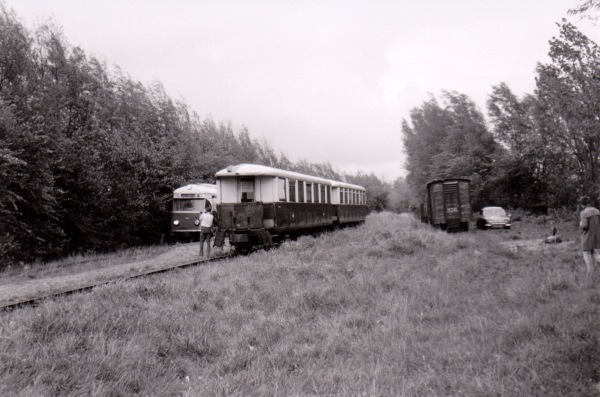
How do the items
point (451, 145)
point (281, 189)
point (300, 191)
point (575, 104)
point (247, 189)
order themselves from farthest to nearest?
1. point (451, 145)
2. point (575, 104)
3. point (300, 191)
4. point (281, 189)
5. point (247, 189)

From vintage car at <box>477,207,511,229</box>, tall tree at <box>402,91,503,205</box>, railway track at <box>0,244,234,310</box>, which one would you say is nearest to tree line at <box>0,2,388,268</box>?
railway track at <box>0,244,234,310</box>

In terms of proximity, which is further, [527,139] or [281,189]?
[527,139]

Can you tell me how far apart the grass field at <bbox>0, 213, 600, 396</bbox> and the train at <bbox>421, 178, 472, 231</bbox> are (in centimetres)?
1493

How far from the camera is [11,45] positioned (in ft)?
54.6

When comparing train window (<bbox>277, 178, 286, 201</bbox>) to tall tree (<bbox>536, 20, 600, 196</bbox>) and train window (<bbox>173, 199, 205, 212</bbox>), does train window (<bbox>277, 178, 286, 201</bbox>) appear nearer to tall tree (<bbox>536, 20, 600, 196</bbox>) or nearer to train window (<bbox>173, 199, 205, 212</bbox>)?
train window (<bbox>173, 199, 205, 212</bbox>)

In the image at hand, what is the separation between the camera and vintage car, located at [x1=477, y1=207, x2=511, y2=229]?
25.2 m

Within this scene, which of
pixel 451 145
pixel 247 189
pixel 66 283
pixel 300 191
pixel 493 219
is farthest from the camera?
pixel 451 145

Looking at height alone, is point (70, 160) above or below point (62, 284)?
above

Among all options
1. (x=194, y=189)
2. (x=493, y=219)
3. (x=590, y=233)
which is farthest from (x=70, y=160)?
(x=493, y=219)

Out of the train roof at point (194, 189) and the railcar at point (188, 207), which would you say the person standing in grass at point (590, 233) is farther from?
the train roof at point (194, 189)

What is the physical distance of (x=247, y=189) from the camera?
50.0ft

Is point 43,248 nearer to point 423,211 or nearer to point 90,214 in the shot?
point 90,214

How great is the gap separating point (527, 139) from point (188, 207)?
59.5ft

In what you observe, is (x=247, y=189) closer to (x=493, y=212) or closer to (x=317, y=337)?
(x=317, y=337)
